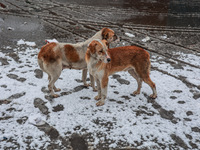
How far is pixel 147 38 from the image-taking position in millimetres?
8133

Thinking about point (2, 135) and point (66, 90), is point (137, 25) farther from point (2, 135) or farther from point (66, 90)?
point (2, 135)

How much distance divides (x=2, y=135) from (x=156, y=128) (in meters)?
2.85

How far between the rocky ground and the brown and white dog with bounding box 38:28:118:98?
2.29ft

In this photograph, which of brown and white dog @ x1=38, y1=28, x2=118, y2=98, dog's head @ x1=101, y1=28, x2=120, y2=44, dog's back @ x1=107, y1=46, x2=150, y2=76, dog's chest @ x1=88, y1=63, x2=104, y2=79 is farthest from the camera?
dog's head @ x1=101, y1=28, x2=120, y2=44

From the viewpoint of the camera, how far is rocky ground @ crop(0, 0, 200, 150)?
3303 mm

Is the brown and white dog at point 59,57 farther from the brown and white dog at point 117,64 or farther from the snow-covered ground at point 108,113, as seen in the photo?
the snow-covered ground at point 108,113

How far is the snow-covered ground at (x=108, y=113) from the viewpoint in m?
3.32

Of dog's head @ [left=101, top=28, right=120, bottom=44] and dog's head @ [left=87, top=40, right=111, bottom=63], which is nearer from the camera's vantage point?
dog's head @ [left=87, top=40, right=111, bottom=63]

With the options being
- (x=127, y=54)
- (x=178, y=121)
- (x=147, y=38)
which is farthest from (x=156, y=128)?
(x=147, y=38)

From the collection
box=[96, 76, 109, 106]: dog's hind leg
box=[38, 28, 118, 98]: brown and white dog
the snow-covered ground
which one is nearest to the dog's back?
box=[96, 76, 109, 106]: dog's hind leg

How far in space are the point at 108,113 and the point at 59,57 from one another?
166cm

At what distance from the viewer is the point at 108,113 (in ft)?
13.1

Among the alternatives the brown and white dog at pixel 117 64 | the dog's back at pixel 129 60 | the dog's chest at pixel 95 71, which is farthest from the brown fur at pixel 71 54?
the dog's back at pixel 129 60

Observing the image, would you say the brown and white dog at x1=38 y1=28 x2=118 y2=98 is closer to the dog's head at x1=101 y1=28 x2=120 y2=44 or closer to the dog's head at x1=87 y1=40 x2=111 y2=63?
the dog's head at x1=101 y1=28 x2=120 y2=44
